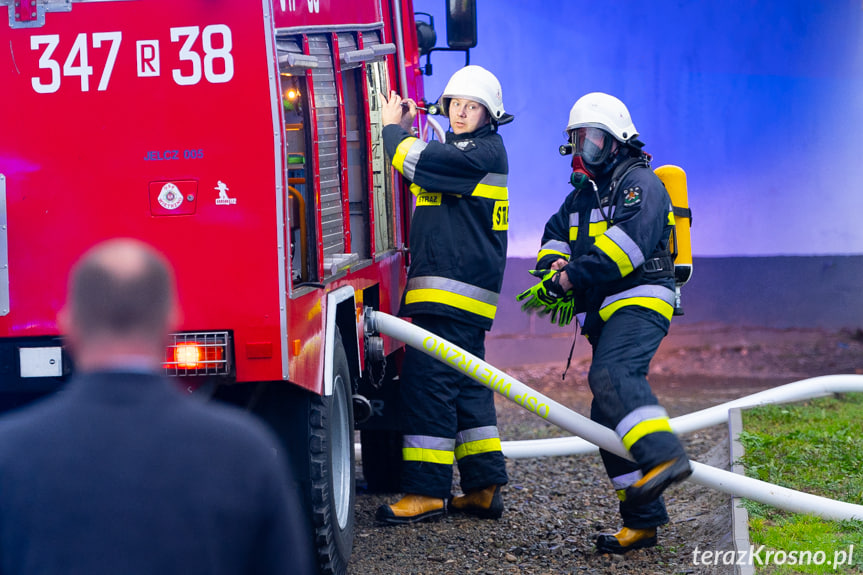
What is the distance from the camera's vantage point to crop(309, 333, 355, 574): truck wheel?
4.21 metres

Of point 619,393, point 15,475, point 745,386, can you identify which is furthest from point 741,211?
point 15,475

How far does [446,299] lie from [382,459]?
1359 mm

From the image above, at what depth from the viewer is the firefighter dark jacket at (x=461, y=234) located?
5582 millimetres

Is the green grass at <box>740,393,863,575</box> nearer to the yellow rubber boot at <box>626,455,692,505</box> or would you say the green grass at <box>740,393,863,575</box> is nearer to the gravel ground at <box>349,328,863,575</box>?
the gravel ground at <box>349,328,863,575</box>

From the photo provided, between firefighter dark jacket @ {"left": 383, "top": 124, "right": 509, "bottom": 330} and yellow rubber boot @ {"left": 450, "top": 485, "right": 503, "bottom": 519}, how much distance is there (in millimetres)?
890

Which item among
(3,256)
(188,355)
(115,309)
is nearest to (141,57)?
(3,256)

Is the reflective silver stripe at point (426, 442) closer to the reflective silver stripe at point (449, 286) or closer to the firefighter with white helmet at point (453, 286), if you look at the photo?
the firefighter with white helmet at point (453, 286)

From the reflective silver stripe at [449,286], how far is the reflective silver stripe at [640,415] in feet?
4.06

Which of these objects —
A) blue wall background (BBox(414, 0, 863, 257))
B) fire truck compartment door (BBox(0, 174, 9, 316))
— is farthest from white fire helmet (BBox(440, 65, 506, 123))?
blue wall background (BBox(414, 0, 863, 257))

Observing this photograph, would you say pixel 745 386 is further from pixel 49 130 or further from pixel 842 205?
pixel 49 130

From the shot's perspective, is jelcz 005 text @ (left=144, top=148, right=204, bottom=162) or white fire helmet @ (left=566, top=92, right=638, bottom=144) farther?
white fire helmet @ (left=566, top=92, right=638, bottom=144)

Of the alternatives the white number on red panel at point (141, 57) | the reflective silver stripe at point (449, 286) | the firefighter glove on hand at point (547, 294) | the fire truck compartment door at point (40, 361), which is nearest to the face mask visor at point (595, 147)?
the firefighter glove on hand at point (547, 294)

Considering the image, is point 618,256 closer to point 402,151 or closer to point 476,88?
point 402,151

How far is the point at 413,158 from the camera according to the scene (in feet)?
17.7
